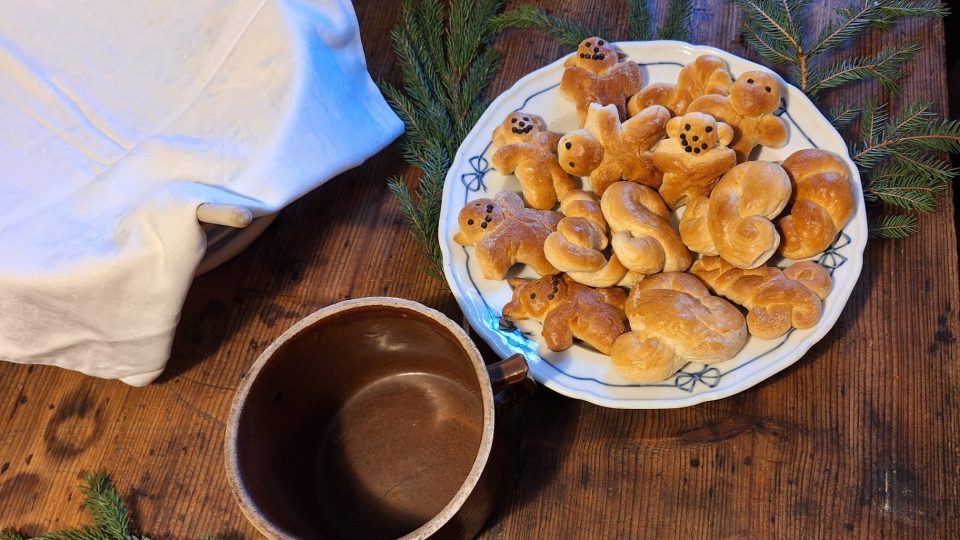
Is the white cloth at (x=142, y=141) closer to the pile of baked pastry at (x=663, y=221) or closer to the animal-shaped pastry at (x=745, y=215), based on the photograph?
the pile of baked pastry at (x=663, y=221)

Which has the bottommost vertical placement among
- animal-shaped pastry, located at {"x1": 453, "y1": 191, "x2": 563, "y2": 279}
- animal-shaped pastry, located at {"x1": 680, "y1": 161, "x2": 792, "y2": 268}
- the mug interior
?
the mug interior

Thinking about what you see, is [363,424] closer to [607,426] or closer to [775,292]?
[607,426]

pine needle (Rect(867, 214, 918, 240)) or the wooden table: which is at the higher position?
pine needle (Rect(867, 214, 918, 240))

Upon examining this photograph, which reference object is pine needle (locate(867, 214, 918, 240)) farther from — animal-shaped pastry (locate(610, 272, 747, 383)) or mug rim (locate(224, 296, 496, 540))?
mug rim (locate(224, 296, 496, 540))

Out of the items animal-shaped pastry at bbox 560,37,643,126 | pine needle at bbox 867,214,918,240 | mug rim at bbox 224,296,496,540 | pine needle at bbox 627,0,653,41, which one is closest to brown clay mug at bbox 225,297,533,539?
mug rim at bbox 224,296,496,540

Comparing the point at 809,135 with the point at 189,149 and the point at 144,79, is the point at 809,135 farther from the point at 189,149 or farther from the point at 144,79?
the point at 144,79

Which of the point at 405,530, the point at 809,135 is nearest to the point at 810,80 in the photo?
the point at 809,135

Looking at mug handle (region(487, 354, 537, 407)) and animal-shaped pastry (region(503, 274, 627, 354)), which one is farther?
animal-shaped pastry (region(503, 274, 627, 354))

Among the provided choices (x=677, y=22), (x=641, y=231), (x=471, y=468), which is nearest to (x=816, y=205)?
(x=641, y=231)
